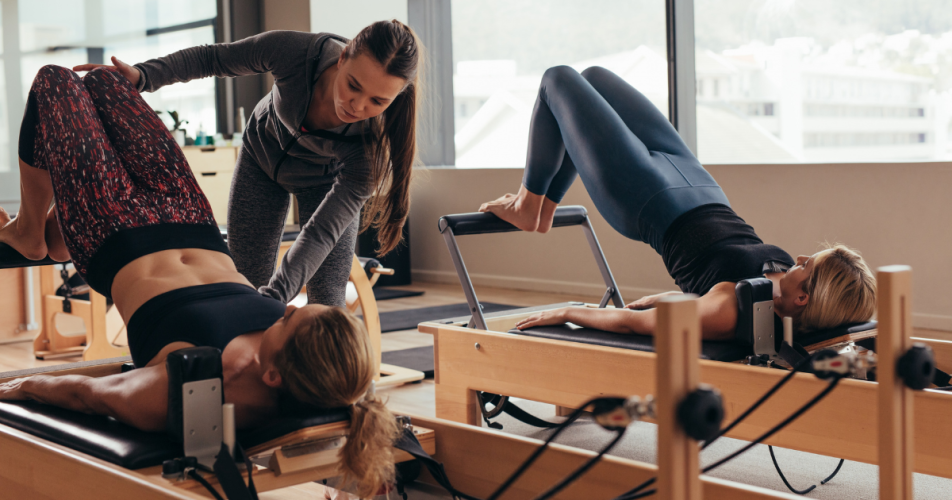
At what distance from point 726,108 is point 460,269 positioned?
2786mm

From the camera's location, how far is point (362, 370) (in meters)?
1.36

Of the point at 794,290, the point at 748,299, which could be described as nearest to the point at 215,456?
the point at 748,299

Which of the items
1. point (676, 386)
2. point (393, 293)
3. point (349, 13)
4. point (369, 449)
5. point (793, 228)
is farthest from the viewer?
point (349, 13)

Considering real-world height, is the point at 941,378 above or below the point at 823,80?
below

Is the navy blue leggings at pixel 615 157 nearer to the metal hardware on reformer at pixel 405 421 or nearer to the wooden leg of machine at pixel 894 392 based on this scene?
the metal hardware on reformer at pixel 405 421

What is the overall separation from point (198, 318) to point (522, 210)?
1220 millimetres

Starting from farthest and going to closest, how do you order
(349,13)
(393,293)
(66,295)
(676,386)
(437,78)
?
1. (437,78)
2. (349,13)
3. (393,293)
4. (66,295)
5. (676,386)

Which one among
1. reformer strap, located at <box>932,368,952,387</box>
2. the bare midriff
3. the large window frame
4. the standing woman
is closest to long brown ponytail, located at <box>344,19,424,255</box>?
the standing woman

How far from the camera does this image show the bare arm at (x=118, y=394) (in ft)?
4.57

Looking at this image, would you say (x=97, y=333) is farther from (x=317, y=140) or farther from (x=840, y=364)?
(x=840, y=364)

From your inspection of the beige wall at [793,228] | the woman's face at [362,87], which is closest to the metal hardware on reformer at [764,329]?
the woman's face at [362,87]

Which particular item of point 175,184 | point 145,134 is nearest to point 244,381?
point 175,184

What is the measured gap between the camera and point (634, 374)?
192cm

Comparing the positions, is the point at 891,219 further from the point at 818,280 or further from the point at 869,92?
the point at 818,280
